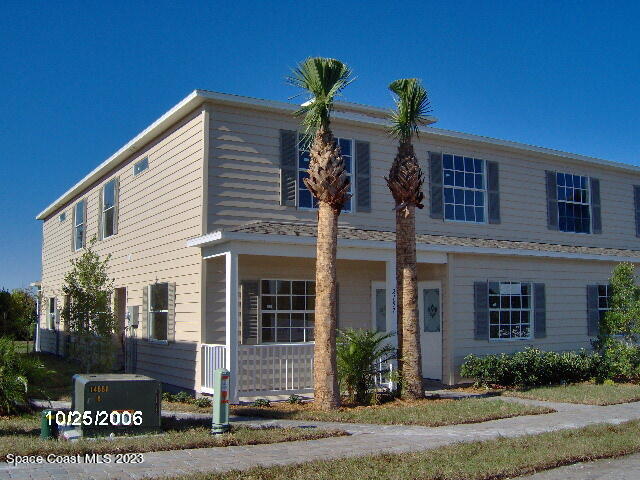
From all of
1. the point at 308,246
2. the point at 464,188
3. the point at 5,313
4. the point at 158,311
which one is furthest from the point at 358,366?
the point at 5,313

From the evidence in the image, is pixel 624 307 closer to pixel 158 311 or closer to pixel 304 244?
pixel 304 244

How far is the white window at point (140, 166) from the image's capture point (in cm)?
1733

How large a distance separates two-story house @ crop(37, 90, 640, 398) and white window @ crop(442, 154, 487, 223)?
39mm

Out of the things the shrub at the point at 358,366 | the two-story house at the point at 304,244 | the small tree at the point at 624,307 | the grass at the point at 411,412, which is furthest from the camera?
the small tree at the point at 624,307

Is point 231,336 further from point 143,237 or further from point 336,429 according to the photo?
point 143,237

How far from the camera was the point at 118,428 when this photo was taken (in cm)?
914

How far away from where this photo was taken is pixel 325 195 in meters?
11.9

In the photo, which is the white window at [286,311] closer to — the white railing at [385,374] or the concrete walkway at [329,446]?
the white railing at [385,374]

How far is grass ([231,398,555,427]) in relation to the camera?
35.2 ft

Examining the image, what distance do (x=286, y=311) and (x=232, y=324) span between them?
230 centimetres

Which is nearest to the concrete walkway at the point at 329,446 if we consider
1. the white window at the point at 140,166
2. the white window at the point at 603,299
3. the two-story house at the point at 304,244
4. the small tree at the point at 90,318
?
the two-story house at the point at 304,244

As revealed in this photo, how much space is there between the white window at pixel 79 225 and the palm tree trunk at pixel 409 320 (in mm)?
12710

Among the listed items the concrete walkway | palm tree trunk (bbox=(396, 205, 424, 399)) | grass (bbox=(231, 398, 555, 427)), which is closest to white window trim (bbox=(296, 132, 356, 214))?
palm tree trunk (bbox=(396, 205, 424, 399))

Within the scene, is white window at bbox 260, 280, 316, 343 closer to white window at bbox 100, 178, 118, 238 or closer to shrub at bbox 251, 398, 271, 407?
shrub at bbox 251, 398, 271, 407
